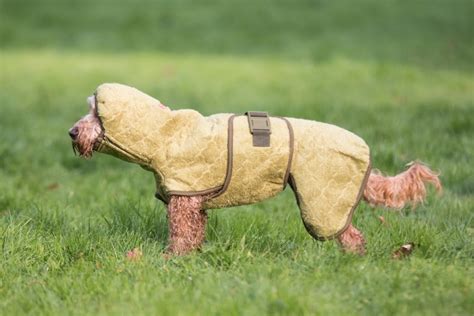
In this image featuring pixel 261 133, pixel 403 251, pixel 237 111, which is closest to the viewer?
pixel 261 133

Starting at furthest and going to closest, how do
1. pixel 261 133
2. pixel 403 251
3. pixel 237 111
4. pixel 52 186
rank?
pixel 237 111
pixel 52 186
pixel 403 251
pixel 261 133

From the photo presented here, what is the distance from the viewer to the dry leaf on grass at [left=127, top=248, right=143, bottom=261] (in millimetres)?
4387

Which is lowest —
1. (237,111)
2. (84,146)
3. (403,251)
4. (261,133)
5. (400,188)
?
(237,111)

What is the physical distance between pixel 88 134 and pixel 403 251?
79.2 inches

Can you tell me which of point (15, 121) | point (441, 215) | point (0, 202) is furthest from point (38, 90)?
point (441, 215)

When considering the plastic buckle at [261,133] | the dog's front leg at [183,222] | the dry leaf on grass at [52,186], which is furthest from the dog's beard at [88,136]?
the dry leaf on grass at [52,186]

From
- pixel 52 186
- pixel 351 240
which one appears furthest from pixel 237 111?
pixel 351 240

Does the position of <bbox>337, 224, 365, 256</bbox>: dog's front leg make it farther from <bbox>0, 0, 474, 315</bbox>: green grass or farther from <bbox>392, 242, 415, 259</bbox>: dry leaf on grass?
<bbox>392, 242, 415, 259</bbox>: dry leaf on grass

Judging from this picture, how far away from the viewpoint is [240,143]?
4371mm

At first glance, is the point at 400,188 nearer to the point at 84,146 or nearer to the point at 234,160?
the point at 234,160

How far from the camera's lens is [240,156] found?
436 centimetres

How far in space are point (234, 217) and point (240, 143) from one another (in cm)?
98

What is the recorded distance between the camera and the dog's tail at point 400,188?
14.8 ft

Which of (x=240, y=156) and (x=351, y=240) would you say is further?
(x=351, y=240)
